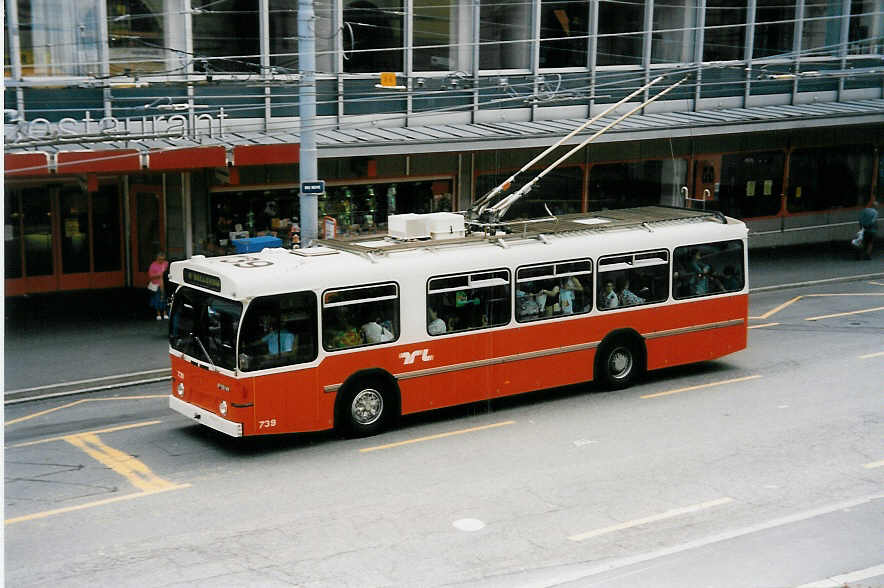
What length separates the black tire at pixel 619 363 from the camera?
16812mm

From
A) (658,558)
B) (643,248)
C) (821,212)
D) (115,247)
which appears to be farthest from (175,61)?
(821,212)

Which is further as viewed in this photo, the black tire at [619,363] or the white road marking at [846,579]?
the black tire at [619,363]

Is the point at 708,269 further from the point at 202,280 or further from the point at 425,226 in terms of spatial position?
the point at 202,280

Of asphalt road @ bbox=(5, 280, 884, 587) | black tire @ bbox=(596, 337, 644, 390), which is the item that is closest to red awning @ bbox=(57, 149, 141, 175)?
asphalt road @ bbox=(5, 280, 884, 587)

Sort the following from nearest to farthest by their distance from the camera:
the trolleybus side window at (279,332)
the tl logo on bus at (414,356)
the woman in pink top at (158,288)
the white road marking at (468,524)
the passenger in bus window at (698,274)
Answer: the white road marking at (468,524) < the trolleybus side window at (279,332) < the tl logo on bus at (414,356) < the passenger in bus window at (698,274) < the woman in pink top at (158,288)

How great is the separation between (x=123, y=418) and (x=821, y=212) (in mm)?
24951

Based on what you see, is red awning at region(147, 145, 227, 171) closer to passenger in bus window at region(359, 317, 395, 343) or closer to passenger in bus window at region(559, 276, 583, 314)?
passenger in bus window at region(359, 317, 395, 343)

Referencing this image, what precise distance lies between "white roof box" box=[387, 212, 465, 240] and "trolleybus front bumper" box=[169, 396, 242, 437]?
3.84m

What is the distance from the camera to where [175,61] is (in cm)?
2158

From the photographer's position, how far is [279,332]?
1352cm

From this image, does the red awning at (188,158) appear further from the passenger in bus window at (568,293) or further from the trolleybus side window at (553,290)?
the passenger in bus window at (568,293)

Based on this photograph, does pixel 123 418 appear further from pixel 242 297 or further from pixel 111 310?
pixel 111 310

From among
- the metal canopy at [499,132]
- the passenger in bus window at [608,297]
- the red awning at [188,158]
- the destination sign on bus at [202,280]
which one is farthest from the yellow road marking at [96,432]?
the passenger in bus window at [608,297]

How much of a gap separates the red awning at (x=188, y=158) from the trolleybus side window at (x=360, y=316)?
704cm
